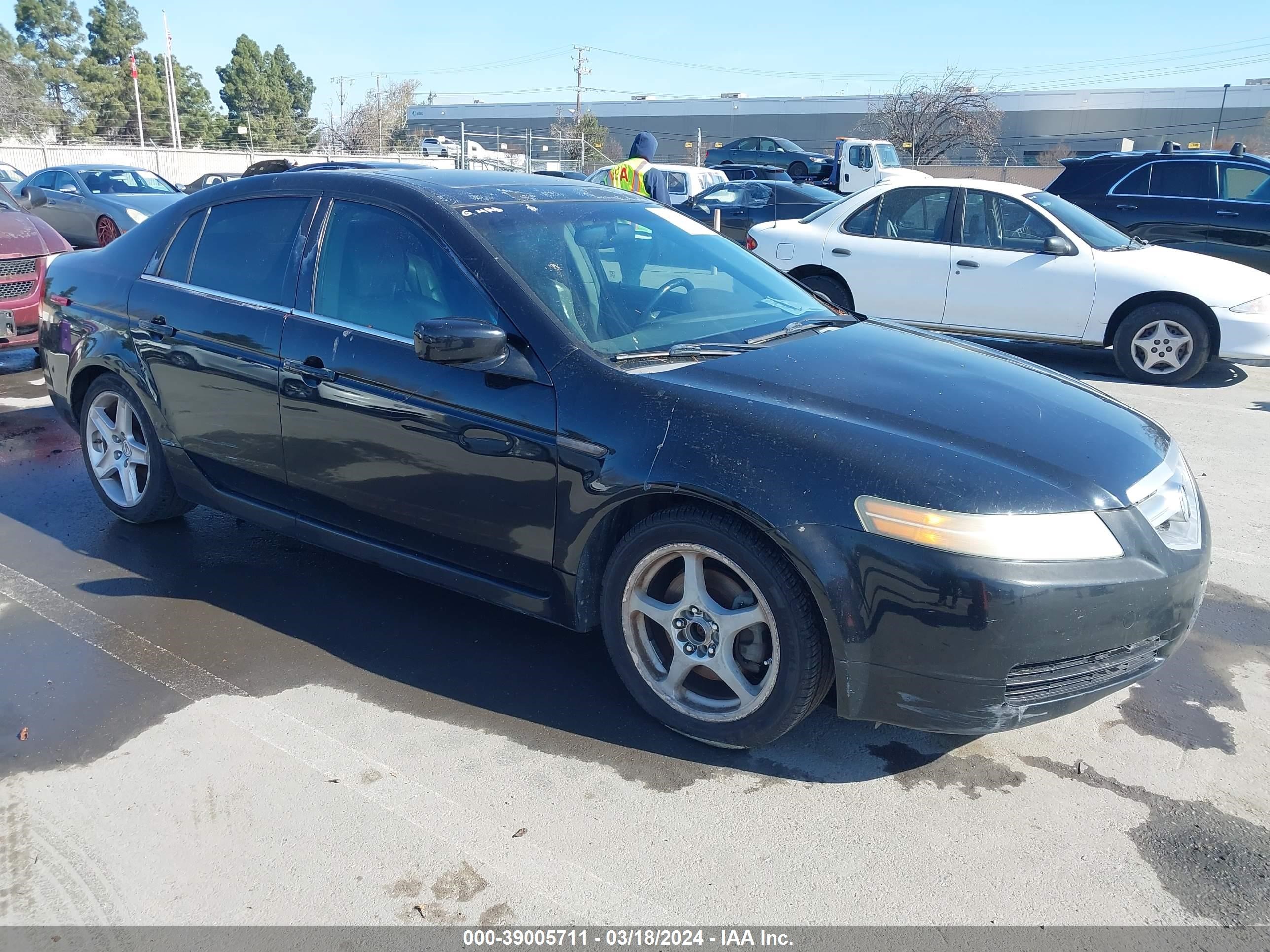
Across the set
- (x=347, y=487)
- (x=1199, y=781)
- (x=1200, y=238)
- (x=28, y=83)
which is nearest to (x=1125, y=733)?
(x=1199, y=781)

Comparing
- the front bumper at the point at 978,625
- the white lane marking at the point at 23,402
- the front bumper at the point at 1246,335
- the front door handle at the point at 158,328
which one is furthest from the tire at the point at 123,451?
the front bumper at the point at 1246,335

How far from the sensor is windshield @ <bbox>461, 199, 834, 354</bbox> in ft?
11.4

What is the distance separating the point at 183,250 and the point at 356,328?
1.32 m

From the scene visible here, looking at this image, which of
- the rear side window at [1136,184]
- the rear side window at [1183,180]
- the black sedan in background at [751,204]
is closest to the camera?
the rear side window at [1183,180]

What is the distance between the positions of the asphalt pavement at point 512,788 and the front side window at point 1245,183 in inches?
306

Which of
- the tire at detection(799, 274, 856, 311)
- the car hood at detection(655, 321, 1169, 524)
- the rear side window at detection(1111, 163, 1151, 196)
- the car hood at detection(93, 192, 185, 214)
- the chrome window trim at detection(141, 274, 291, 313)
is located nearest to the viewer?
the car hood at detection(655, 321, 1169, 524)

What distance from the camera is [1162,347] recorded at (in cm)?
827

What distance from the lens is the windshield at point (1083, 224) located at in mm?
8406

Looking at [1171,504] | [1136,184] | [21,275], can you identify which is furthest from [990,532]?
[1136,184]

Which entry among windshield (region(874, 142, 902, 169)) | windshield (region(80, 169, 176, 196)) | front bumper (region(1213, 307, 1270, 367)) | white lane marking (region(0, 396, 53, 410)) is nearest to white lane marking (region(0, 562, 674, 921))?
white lane marking (region(0, 396, 53, 410))

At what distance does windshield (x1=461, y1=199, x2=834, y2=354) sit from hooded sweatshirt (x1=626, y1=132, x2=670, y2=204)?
442 centimetres

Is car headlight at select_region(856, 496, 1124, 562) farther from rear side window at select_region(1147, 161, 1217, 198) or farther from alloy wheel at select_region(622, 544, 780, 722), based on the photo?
rear side window at select_region(1147, 161, 1217, 198)

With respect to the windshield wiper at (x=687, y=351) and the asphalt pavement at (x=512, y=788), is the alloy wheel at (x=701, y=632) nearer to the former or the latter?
the asphalt pavement at (x=512, y=788)

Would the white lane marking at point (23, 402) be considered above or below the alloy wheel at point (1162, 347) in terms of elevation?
below
